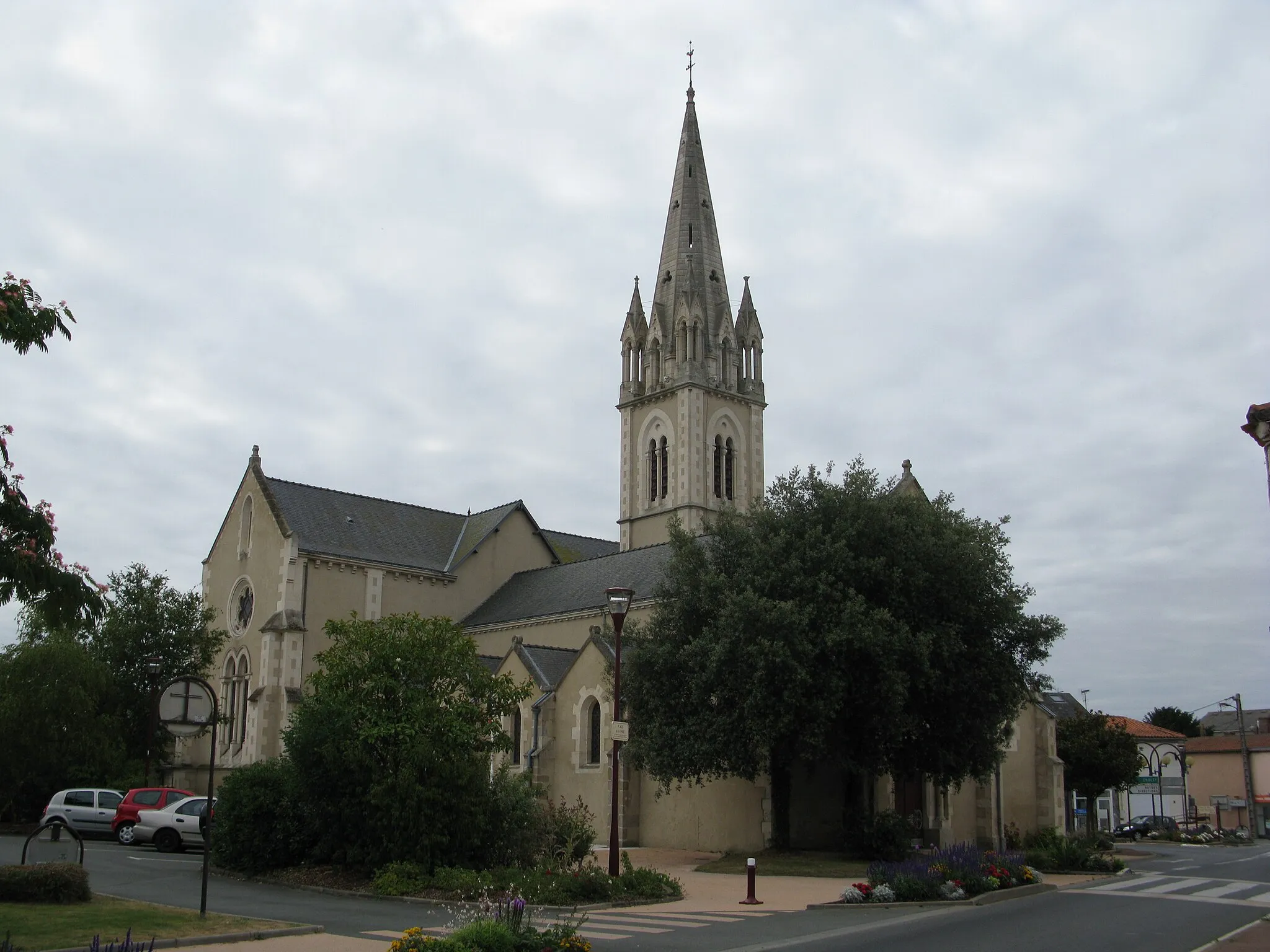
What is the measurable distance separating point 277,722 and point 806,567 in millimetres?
22580

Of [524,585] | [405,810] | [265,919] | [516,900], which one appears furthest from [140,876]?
[524,585]

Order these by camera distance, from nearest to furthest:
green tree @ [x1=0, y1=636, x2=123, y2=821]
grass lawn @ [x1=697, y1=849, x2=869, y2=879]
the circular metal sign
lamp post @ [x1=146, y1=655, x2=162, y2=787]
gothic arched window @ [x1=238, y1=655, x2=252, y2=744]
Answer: the circular metal sign
grass lawn @ [x1=697, y1=849, x2=869, y2=879]
green tree @ [x1=0, y1=636, x2=123, y2=821]
lamp post @ [x1=146, y1=655, x2=162, y2=787]
gothic arched window @ [x1=238, y1=655, x2=252, y2=744]

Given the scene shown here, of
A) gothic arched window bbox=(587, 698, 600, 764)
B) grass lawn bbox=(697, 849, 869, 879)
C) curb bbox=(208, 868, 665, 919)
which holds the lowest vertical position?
grass lawn bbox=(697, 849, 869, 879)

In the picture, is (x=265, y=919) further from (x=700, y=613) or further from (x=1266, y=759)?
(x=1266, y=759)

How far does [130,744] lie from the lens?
42.4 meters

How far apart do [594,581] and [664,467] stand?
13.8 meters

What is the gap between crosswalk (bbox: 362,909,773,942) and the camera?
48.5 ft

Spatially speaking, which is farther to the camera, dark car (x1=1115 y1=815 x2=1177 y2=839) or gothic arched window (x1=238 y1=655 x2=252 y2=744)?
dark car (x1=1115 y1=815 x2=1177 y2=839)

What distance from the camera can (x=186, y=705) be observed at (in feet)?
52.3

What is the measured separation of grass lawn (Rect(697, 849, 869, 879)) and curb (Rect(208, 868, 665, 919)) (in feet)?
21.4

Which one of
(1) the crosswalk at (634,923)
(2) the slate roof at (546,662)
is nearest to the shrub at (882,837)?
(1) the crosswalk at (634,923)

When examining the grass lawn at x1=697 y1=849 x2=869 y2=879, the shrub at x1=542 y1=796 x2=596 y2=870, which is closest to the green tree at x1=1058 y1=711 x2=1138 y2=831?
the grass lawn at x1=697 y1=849 x2=869 y2=879

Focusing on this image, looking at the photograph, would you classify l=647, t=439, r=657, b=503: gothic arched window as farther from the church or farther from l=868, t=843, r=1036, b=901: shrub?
l=868, t=843, r=1036, b=901: shrub

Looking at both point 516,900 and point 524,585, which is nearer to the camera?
point 516,900
